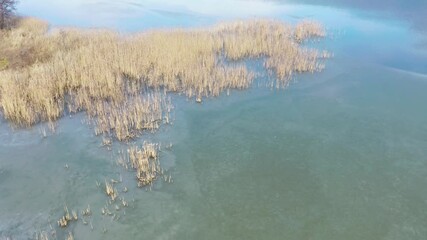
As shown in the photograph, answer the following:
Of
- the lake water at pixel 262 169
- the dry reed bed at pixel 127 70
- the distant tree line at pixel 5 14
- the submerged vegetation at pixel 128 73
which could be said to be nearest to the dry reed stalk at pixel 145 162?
the submerged vegetation at pixel 128 73

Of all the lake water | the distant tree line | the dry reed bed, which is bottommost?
the lake water

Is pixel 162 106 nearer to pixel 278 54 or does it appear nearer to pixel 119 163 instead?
pixel 119 163

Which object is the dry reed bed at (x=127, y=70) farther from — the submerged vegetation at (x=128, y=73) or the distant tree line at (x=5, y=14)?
the distant tree line at (x=5, y=14)

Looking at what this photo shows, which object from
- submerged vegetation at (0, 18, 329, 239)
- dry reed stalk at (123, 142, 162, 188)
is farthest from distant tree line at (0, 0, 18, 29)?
dry reed stalk at (123, 142, 162, 188)

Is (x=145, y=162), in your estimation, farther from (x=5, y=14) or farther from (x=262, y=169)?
(x=5, y=14)

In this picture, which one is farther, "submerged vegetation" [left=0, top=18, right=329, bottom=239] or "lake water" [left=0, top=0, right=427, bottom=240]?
"submerged vegetation" [left=0, top=18, right=329, bottom=239]

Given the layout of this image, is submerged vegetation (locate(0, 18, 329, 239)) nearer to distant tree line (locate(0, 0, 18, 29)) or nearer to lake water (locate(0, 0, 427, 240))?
lake water (locate(0, 0, 427, 240))
